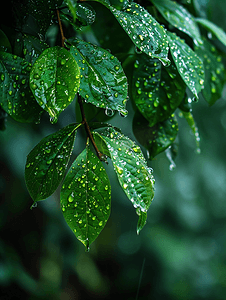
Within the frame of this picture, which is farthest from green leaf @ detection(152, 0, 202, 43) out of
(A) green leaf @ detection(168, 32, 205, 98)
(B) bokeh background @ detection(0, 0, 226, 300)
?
(B) bokeh background @ detection(0, 0, 226, 300)

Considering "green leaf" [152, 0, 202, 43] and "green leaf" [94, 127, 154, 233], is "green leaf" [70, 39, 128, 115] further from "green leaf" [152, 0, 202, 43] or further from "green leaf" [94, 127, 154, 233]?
"green leaf" [152, 0, 202, 43]

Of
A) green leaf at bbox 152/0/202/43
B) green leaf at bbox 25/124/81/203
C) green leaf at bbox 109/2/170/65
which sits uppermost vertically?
green leaf at bbox 152/0/202/43

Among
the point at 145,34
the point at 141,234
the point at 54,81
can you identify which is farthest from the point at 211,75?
the point at 141,234

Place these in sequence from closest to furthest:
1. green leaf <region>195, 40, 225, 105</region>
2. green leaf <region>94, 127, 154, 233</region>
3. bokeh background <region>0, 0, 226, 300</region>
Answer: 1. green leaf <region>94, 127, 154, 233</region>
2. green leaf <region>195, 40, 225, 105</region>
3. bokeh background <region>0, 0, 226, 300</region>

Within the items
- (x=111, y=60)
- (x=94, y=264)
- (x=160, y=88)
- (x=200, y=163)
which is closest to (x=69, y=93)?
(x=111, y=60)

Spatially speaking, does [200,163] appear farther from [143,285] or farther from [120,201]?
[143,285]

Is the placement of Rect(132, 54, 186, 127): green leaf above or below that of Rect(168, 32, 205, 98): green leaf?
below
